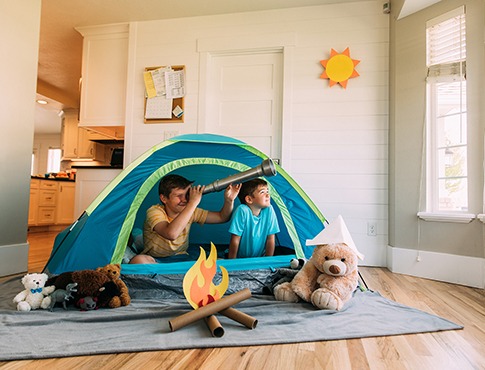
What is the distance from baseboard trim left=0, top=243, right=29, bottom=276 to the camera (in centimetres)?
210

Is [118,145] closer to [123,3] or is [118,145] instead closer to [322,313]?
[123,3]

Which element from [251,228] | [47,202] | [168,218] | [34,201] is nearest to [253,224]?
[251,228]

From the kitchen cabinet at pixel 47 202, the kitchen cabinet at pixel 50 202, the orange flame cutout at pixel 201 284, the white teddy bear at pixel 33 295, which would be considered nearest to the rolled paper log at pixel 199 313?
the orange flame cutout at pixel 201 284

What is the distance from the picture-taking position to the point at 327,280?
1461 mm

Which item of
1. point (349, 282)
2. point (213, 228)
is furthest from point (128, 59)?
point (349, 282)

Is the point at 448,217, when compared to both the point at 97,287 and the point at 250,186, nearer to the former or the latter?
the point at 250,186

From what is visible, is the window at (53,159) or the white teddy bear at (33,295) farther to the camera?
the window at (53,159)

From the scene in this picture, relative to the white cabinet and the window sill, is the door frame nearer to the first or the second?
the white cabinet

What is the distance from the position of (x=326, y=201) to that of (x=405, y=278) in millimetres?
773

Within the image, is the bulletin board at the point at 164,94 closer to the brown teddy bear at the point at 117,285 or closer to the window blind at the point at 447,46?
the brown teddy bear at the point at 117,285

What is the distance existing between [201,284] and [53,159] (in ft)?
28.3

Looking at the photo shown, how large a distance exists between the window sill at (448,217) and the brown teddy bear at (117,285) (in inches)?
74.6

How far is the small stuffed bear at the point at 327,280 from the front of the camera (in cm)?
141

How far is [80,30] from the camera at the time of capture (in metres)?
3.21
